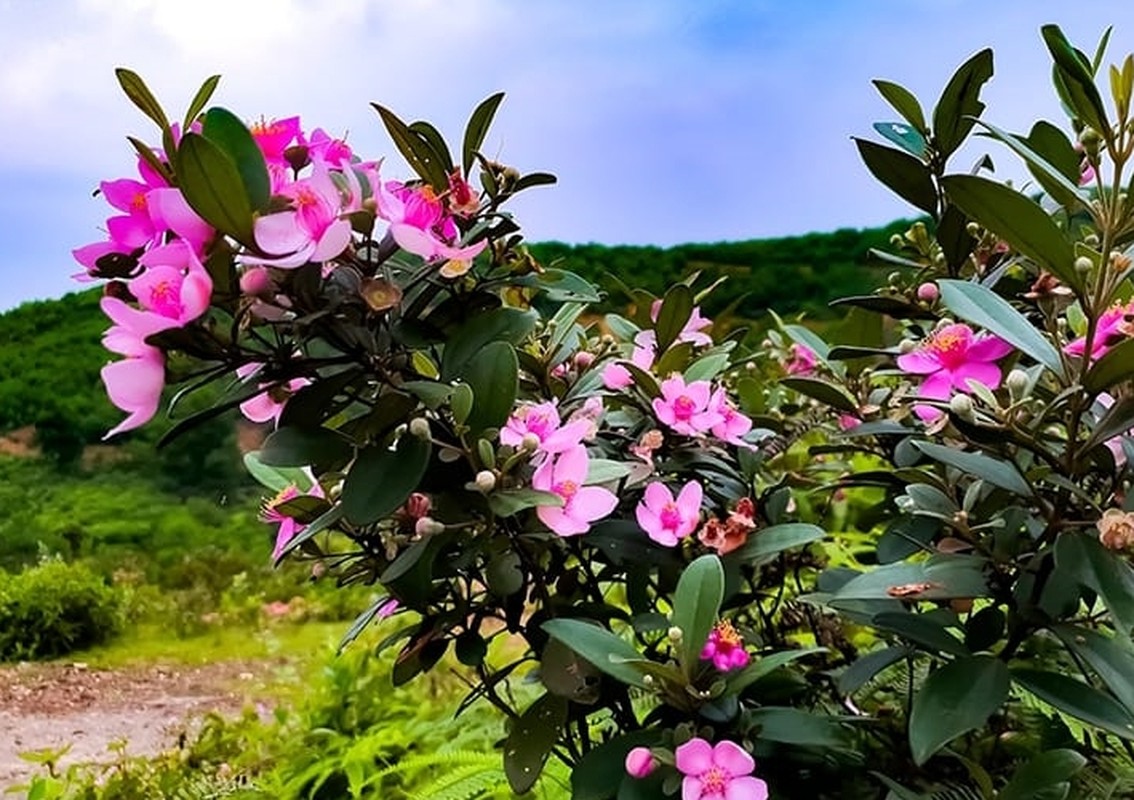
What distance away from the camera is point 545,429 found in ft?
1.82

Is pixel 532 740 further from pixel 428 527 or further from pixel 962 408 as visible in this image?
pixel 962 408

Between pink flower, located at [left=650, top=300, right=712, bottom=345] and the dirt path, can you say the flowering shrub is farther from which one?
the dirt path

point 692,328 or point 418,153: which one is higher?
point 418,153

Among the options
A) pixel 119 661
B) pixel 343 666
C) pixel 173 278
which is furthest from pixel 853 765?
pixel 119 661

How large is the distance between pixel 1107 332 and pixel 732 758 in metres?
0.30

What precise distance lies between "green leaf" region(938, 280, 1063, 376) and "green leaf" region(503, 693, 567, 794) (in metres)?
0.32

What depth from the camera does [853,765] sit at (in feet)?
1.98

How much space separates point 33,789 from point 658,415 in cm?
79

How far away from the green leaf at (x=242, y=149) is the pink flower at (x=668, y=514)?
0.27 metres

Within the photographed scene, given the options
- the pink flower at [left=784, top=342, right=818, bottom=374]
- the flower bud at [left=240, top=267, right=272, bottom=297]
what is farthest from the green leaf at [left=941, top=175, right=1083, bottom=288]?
the pink flower at [left=784, top=342, right=818, bottom=374]

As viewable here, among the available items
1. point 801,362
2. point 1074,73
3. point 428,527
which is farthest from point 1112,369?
point 801,362

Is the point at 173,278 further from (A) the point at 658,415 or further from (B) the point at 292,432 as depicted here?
(A) the point at 658,415

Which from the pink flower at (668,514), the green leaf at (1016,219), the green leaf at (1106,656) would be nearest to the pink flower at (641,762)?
the pink flower at (668,514)

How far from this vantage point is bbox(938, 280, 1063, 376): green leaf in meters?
0.49
